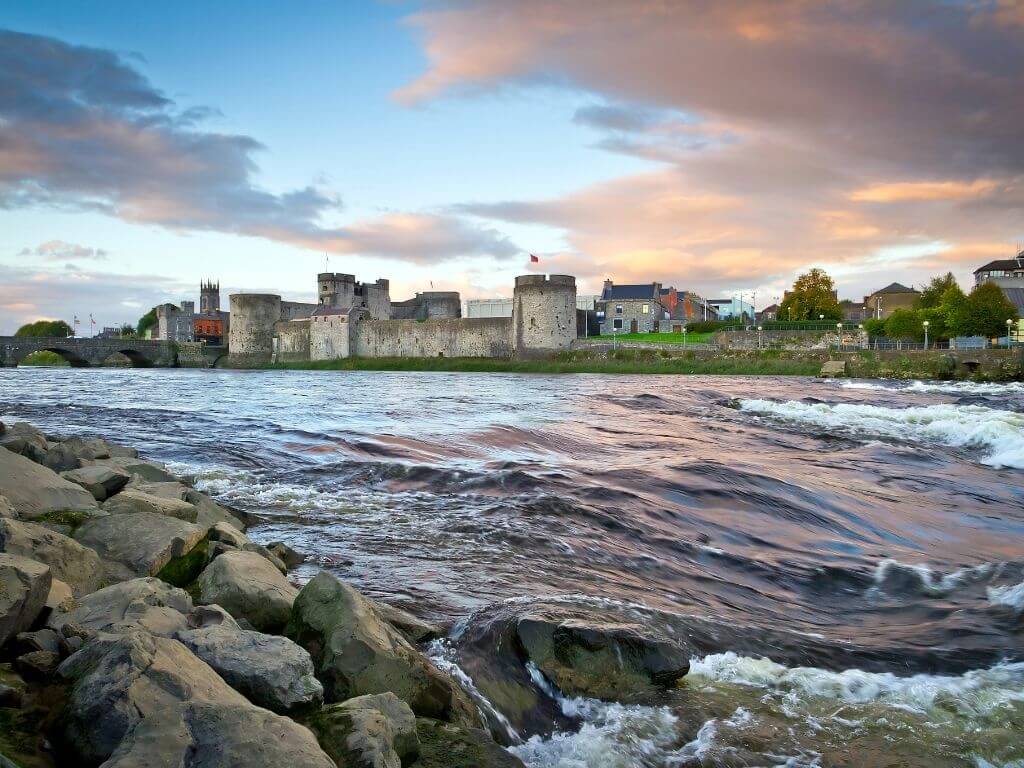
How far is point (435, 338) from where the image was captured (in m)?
51.0

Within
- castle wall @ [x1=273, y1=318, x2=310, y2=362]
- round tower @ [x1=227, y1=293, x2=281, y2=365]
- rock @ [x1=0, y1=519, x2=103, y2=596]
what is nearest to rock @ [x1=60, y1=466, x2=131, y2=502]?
rock @ [x1=0, y1=519, x2=103, y2=596]

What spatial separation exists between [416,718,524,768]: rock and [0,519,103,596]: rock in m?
1.64

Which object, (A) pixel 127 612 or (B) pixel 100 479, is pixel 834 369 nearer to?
(B) pixel 100 479

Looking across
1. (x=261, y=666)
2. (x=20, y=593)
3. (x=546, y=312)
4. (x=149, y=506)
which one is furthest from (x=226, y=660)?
(x=546, y=312)

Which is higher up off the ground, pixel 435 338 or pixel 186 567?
pixel 435 338

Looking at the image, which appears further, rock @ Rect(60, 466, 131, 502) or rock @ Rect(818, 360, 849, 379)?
rock @ Rect(818, 360, 849, 379)

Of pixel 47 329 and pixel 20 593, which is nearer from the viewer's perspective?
pixel 20 593

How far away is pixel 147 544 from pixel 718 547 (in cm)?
415

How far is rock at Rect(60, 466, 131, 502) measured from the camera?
4.95m

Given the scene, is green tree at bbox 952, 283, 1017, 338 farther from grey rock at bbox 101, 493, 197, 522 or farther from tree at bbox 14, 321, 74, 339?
tree at bbox 14, 321, 74, 339

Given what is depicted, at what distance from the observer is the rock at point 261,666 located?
91.7 inches

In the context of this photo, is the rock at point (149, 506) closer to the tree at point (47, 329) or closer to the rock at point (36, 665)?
the rock at point (36, 665)

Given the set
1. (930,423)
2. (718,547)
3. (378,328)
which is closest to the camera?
(718,547)

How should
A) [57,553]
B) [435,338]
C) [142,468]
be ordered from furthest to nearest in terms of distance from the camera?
1. [435,338]
2. [142,468]
3. [57,553]
